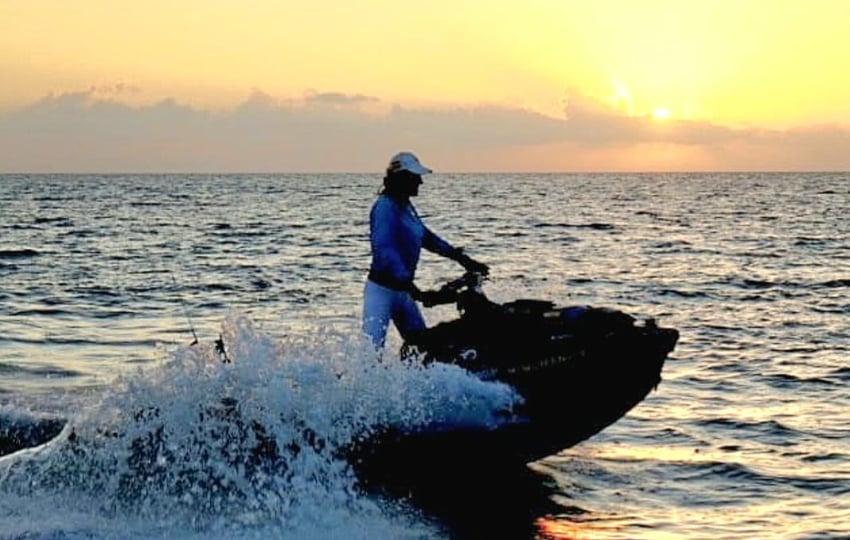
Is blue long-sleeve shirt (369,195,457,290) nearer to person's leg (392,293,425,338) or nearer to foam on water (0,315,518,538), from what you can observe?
person's leg (392,293,425,338)

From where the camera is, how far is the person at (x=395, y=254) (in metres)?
9.30

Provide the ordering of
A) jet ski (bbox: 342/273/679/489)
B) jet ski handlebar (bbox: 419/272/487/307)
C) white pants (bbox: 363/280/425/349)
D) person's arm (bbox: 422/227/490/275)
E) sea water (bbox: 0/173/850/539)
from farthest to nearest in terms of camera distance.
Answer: person's arm (bbox: 422/227/490/275)
white pants (bbox: 363/280/425/349)
jet ski handlebar (bbox: 419/272/487/307)
jet ski (bbox: 342/273/679/489)
sea water (bbox: 0/173/850/539)

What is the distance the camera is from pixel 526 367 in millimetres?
9031

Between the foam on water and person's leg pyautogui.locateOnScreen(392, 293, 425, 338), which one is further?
person's leg pyautogui.locateOnScreen(392, 293, 425, 338)

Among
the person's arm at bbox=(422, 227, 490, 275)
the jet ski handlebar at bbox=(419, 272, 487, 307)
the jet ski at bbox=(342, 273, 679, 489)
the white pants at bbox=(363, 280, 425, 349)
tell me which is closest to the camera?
the jet ski at bbox=(342, 273, 679, 489)

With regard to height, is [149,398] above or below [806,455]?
above

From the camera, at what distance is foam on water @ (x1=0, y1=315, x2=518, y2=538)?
8102mm

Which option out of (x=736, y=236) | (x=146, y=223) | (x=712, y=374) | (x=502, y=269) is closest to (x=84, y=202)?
(x=146, y=223)

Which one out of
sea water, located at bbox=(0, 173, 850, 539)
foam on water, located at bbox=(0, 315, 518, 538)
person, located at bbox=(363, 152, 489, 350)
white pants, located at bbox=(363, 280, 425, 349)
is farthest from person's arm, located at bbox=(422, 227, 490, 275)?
foam on water, located at bbox=(0, 315, 518, 538)

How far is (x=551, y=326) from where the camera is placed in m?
9.23

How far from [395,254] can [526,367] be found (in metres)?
1.38

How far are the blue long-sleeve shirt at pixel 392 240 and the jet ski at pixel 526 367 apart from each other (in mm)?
307

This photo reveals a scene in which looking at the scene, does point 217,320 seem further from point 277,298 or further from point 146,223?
point 146,223

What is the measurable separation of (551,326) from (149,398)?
3.15 m
